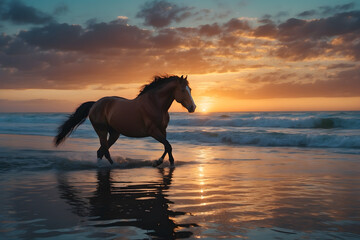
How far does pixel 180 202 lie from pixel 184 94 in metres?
3.89

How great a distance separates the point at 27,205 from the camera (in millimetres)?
4195

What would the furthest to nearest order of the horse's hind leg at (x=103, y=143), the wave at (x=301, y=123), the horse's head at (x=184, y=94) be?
the wave at (x=301, y=123) → the horse's hind leg at (x=103, y=143) → the horse's head at (x=184, y=94)

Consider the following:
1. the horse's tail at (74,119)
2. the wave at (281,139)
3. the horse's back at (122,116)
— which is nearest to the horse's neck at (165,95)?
the horse's back at (122,116)

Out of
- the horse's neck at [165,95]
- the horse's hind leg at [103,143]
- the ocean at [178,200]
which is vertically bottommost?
the ocean at [178,200]

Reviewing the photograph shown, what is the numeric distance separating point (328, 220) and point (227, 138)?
45.1 feet

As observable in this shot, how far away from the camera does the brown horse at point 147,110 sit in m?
7.96

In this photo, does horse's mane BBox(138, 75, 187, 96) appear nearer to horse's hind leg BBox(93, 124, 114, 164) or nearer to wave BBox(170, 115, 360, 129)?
horse's hind leg BBox(93, 124, 114, 164)

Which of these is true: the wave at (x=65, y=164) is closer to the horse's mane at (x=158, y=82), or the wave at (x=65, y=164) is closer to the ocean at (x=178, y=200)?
the ocean at (x=178, y=200)

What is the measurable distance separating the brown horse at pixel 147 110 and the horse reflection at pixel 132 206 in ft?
7.33

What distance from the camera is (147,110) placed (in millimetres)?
8008

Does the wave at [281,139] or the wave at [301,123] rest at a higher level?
the wave at [301,123]

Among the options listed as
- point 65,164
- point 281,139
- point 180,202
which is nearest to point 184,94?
point 65,164

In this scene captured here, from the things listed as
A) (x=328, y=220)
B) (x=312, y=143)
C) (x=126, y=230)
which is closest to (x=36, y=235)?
(x=126, y=230)

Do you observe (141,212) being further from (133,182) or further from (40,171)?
(40,171)
